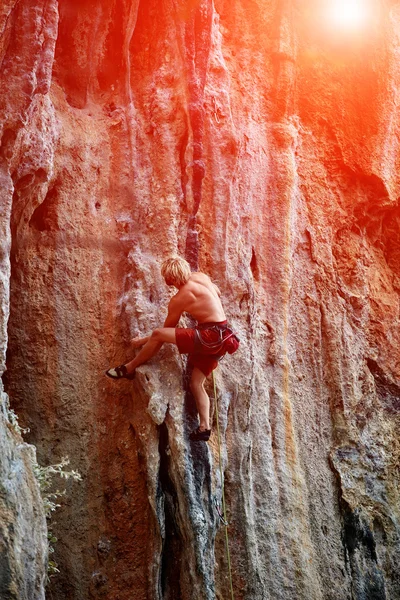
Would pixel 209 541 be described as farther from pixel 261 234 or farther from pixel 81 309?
pixel 261 234

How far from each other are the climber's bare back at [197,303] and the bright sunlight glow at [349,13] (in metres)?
5.15

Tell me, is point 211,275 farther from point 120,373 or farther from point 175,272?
point 120,373

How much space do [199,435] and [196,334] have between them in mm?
1031

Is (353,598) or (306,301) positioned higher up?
(306,301)

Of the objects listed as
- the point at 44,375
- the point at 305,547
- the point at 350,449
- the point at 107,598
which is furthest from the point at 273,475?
the point at 44,375

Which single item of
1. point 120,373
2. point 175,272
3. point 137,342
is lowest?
point 120,373

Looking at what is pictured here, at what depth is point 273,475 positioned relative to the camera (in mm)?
8727

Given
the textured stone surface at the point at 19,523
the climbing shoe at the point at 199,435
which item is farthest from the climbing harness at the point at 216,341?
the textured stone surface at the point at 19,523

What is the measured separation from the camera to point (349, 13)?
10844 mm

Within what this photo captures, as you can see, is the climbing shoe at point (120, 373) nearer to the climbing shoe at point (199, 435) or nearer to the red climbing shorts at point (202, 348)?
the red climbing shorts at point (202, 348)

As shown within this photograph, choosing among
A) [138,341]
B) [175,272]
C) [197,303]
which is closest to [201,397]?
[138,341]

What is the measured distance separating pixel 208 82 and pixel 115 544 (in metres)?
5.24

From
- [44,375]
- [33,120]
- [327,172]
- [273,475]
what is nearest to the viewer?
[33,120]

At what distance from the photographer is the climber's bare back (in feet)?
25.1
